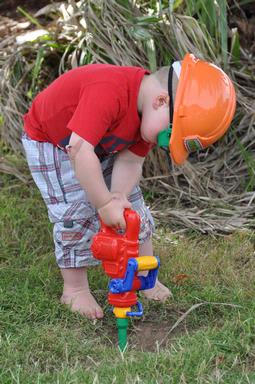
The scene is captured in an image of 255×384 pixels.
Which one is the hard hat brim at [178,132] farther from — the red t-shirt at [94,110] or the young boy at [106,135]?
the red t-shirt at [94,110]

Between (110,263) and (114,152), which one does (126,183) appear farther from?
(110,263)

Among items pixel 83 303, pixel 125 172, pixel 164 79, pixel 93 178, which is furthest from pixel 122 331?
pixel 164 79

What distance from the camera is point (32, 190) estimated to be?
4.61 meters

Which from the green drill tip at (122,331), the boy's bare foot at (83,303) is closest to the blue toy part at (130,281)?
the green drill tip at (122,331)

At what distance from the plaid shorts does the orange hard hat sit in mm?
601

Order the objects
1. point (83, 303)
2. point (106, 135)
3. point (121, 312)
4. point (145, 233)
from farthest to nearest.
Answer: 1. point (145, 233)
2. point (83, 303)
3. point (106, 135)
4. point (121, 312)

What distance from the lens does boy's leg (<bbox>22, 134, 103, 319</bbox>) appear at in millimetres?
3475

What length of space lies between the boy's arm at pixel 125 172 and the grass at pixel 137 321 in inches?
20.5

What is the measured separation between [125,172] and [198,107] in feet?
→ 1.95

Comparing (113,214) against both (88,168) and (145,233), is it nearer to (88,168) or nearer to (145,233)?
(88,168)

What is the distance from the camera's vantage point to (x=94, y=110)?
3049 mm

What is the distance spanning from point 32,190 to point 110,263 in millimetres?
1679

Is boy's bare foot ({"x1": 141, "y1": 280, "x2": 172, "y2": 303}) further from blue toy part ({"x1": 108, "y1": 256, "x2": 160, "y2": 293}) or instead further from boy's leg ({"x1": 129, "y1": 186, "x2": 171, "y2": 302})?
blue toy part ({"x1": 108, "y1": 256, "x2": 160, "y2": 293})

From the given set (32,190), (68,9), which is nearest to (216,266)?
(32,190)
